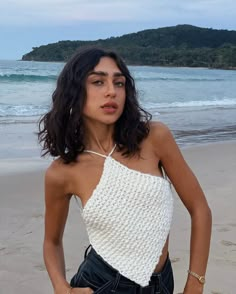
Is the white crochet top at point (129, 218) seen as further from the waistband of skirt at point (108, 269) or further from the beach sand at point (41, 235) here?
the beach sand at point (41, 235)

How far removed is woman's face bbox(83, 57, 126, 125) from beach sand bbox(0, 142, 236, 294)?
2.26m

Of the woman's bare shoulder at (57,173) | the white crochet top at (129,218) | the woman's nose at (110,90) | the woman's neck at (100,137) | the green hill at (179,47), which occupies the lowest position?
the green hill at (179,47)

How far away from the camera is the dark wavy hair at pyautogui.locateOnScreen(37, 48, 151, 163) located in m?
1.96

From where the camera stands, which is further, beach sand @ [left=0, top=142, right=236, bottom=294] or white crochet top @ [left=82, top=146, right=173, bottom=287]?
beach sand @ [left=0, top=142, right=236, bottom=294]

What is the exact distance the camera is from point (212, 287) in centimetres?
388

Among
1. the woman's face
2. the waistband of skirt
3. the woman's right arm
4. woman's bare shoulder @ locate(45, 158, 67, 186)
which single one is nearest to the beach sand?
the woman's right arm

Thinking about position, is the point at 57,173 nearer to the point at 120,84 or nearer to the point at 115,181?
the point at 115,181

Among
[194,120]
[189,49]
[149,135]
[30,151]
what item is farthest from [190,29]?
[149,135]

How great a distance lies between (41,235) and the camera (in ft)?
16.5

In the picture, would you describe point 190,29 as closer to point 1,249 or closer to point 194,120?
point 194,120

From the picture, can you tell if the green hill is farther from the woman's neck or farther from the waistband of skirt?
the waistband of skirt

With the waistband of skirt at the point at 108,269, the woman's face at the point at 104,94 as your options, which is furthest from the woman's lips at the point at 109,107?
the waistband of skirt at the point at 108,269

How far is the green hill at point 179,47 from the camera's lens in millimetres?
86062

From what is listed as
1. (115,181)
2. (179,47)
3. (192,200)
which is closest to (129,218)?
(115,181)
